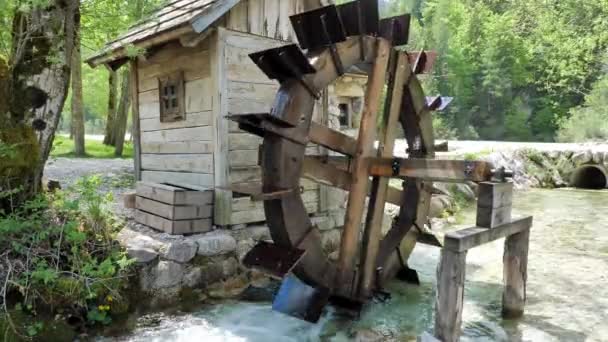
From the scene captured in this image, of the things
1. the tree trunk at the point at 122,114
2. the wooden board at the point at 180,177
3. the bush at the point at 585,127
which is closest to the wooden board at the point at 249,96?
the wooden board at the point at 180,177

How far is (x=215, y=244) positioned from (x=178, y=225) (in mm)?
449

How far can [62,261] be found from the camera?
402 cm

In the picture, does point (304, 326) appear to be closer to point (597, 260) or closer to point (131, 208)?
point (131, 208)

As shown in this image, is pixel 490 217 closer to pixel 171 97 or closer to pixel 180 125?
pixel 180 125

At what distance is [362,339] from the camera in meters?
4.01

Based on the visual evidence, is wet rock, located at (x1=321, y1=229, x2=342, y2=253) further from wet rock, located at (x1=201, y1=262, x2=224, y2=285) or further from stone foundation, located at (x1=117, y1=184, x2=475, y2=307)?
wet rock, located at (x1=201, y1=262, x2=224, y2=285)

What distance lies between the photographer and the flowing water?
162 inches

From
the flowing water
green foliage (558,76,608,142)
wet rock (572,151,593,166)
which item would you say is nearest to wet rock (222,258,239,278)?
the flowing water

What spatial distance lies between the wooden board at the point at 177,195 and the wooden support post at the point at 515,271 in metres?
3.09

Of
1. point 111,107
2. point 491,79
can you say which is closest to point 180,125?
point 111,107

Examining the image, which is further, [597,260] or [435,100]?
[597,260]

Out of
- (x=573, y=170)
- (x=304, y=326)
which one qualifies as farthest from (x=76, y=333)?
(x=573, y=170)

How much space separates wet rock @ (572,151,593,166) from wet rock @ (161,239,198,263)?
48.7ft

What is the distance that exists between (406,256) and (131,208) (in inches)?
136
